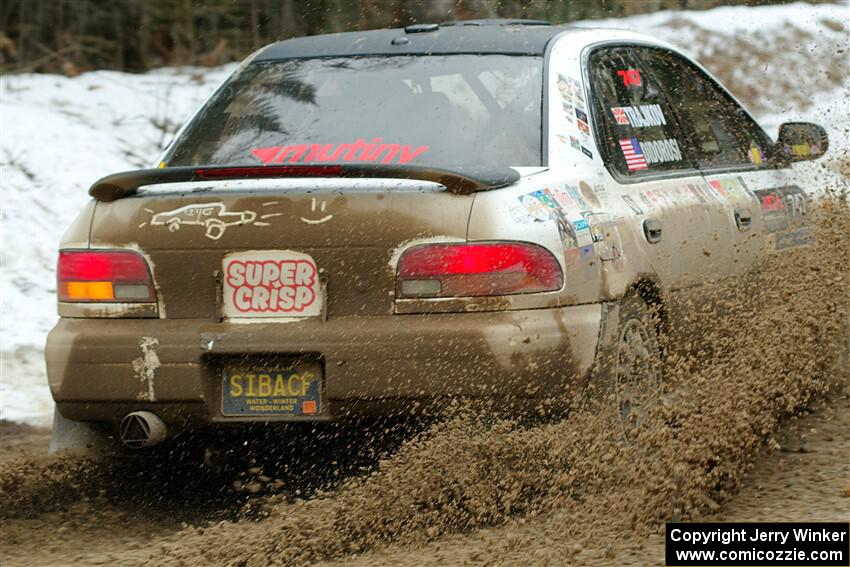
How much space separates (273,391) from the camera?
4535mm

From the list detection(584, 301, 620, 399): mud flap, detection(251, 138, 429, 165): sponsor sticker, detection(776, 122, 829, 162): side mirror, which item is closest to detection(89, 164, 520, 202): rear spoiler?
detection(251, 138, 429, 165): sponsor sticker

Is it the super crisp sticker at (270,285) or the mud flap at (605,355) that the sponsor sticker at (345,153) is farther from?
the mud flap at (605,355)

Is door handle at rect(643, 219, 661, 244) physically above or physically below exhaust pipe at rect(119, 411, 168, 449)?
above

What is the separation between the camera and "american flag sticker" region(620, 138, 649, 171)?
5367 mm

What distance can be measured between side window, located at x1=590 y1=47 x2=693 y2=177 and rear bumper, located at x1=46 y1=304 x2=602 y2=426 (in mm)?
914

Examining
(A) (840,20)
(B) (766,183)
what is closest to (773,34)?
(A) (840,20)

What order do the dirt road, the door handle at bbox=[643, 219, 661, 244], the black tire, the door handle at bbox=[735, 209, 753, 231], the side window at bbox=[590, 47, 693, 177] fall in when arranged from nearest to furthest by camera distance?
1. the dirt road
2. the black tire
3. the door handle at bbox=[643, 219, 661, 244]
4. the side window at bbox=[590, 47, 693, 177]
5. the door handle at bbox=[735, 209, 753, 231]

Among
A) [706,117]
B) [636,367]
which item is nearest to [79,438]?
[636,367]

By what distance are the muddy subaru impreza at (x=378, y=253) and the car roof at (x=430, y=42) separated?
2 cm

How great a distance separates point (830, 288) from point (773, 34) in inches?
518

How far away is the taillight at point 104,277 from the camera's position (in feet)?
15.4

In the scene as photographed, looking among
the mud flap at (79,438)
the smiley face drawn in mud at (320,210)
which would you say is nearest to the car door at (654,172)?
the smiley face drawn in mud at (320,210)

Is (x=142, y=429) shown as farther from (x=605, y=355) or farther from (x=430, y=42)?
(x=430, y=42)

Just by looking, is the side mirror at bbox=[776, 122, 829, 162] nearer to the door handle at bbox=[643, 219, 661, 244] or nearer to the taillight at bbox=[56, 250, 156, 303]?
the door handle at bbox=[643, 219, 661, 244]
